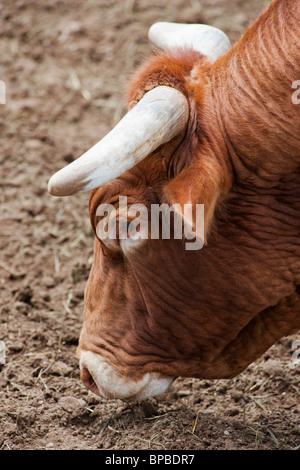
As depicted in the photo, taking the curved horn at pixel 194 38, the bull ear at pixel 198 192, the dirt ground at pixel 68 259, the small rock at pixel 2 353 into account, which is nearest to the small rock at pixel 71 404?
the dirt ground at pixel 68 259

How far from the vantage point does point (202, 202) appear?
127 inches

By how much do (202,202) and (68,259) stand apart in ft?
9.21

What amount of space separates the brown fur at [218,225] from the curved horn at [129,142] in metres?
0.16

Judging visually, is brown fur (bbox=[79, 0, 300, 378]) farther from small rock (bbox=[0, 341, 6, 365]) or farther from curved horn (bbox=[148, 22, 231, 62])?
small rock (bbox=[0, 341, 6, 365])

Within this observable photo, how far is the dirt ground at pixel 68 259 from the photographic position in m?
4.36

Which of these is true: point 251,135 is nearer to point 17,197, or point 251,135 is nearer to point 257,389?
point 257,389

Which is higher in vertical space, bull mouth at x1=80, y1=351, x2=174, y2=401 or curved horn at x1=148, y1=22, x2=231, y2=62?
curved horn at x1=148, y1=22, x2=231, y2=62

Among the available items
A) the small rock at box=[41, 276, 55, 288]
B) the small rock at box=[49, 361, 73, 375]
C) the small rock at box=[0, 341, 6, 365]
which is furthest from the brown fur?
the small rock at box=[41, 276, 55, 288]

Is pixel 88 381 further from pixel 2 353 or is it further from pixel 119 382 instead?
pixel 2 353

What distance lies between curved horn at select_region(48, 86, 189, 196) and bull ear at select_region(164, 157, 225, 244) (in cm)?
20

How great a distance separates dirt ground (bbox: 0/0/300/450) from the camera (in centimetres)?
436

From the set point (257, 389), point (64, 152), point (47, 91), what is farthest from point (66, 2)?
point (257, 389)

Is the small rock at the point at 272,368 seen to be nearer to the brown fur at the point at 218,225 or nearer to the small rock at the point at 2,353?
the brown fur at the point at 218,225

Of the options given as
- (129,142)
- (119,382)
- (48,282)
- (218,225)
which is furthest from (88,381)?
(129,142)
